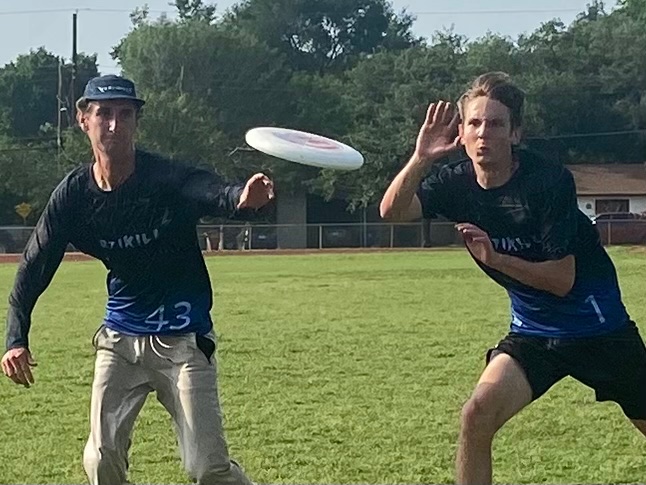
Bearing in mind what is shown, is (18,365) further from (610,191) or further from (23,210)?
(610,191)

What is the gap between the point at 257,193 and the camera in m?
5.93

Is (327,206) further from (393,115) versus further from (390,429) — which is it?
(390,429)

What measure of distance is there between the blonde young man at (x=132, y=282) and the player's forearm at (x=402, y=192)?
798 millimetres

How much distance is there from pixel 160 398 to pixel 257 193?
127 centimetres

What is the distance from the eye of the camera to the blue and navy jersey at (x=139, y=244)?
6.43 m

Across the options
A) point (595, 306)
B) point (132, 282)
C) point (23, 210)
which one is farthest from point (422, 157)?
point (23, 210)

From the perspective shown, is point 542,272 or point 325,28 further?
point 325,28

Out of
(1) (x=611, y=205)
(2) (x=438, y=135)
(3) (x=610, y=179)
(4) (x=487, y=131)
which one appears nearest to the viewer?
(4) (x=487, y=131)

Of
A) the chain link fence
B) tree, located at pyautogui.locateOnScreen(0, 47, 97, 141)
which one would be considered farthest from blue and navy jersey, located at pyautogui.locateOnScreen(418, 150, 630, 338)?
tree, located at pyautogui.locateOnScreen(0, 47, 97, 141)

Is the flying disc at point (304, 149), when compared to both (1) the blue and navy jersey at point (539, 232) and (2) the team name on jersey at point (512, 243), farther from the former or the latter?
(2) the team name on jersey at point (512, 243)

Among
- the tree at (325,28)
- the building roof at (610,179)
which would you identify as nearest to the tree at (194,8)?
the tree at (325,28)

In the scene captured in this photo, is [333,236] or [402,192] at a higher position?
[402,192]

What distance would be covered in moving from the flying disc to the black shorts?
124cm

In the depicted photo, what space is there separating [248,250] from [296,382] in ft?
136
